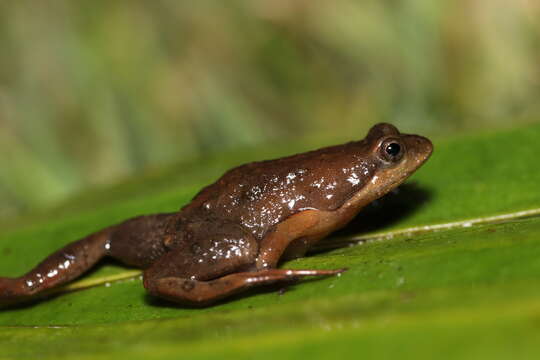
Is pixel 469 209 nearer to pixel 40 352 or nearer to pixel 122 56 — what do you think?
pixel 40 352

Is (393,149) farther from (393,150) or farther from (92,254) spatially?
(92,254)

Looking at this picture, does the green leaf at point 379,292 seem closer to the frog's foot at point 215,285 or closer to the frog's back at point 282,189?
the frog's foot at point 215,285

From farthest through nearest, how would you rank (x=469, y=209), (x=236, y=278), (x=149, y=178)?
(x=149, y=178) < (x=469, y=209) < (x=236, y=278)

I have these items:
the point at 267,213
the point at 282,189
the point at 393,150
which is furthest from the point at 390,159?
the point at 267,213

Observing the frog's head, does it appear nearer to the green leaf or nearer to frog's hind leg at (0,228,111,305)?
the green leaf

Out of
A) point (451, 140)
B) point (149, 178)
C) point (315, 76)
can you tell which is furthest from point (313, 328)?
point (315, 76)
